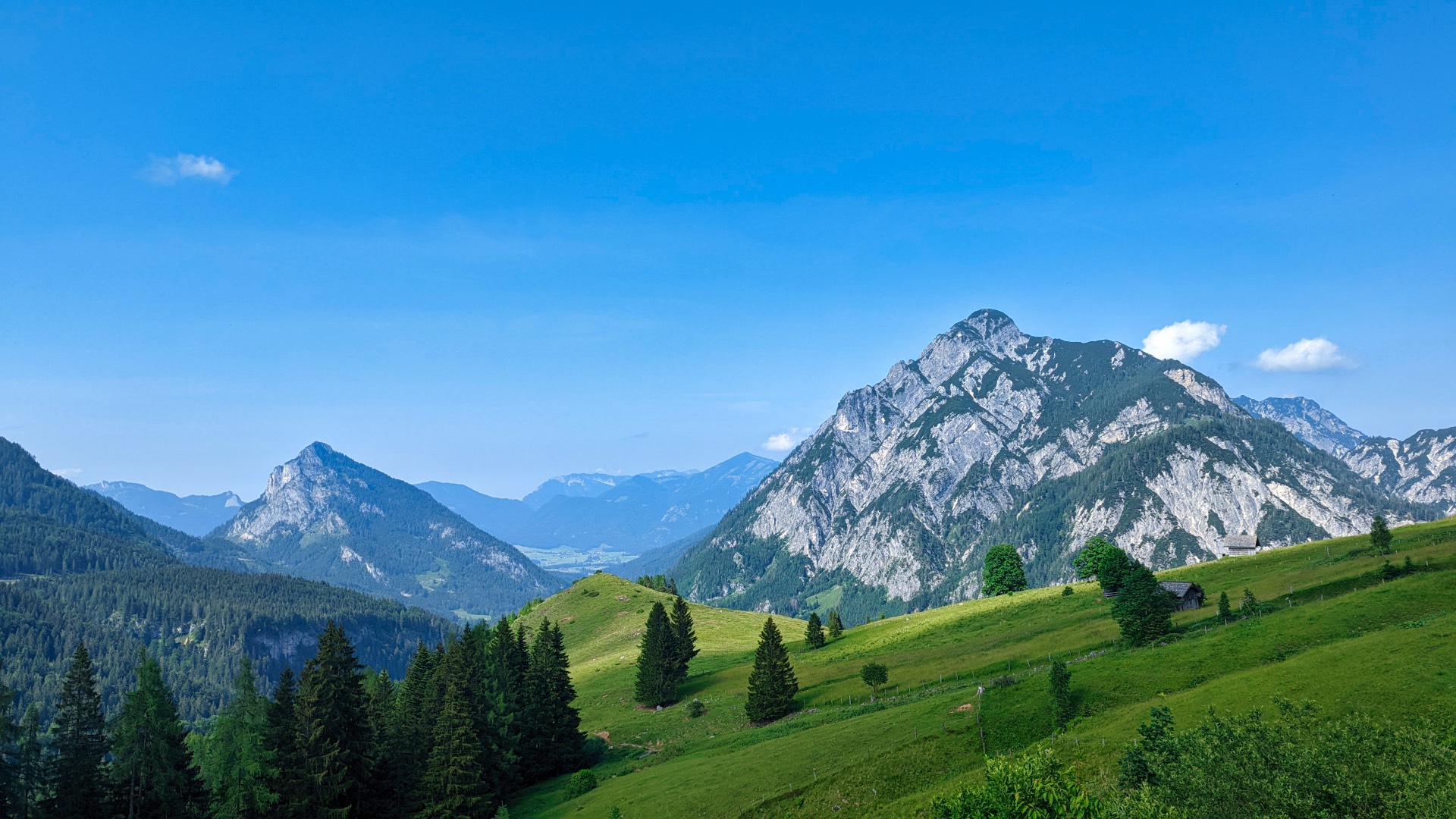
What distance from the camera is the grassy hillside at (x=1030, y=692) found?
46.8 m

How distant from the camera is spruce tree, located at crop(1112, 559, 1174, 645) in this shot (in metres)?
70.9

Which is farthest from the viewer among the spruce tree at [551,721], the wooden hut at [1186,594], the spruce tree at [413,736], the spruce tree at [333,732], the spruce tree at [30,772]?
the wooden hut at [1186,594]

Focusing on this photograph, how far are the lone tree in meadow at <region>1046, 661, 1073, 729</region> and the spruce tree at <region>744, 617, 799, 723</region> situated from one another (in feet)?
117

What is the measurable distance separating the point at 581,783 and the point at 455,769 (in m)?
14.5

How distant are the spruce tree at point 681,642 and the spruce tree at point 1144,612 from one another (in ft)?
204

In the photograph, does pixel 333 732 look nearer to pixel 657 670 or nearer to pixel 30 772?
pixel 30 772

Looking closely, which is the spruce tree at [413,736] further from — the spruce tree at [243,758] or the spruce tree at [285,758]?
the spruce tree at [243,758]

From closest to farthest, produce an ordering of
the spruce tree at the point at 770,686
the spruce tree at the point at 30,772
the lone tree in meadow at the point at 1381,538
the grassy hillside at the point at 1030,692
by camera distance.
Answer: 1. the grassy hillside at the point at 1030,692
2. the spruce tree at the point at 30,772
3. the spruce tree at the point at 770,686
4. the lone tree in meadow at the point at 1381,538

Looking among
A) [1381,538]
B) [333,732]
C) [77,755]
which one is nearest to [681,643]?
[333,732]

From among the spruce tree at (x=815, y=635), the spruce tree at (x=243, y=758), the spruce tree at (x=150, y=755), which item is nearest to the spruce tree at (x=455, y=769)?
the spruce tree at (x=243, y=758)

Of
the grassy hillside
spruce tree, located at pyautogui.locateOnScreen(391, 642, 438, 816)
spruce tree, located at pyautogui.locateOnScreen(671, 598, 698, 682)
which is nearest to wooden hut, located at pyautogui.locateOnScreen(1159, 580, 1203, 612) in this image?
the grassy hillside

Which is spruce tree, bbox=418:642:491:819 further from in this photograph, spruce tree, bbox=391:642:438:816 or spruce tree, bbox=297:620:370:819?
spruce tree, bbox=297:620:370:819

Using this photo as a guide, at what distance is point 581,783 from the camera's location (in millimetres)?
70688

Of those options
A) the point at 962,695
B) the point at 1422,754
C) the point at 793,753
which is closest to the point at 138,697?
the point at 793,753
